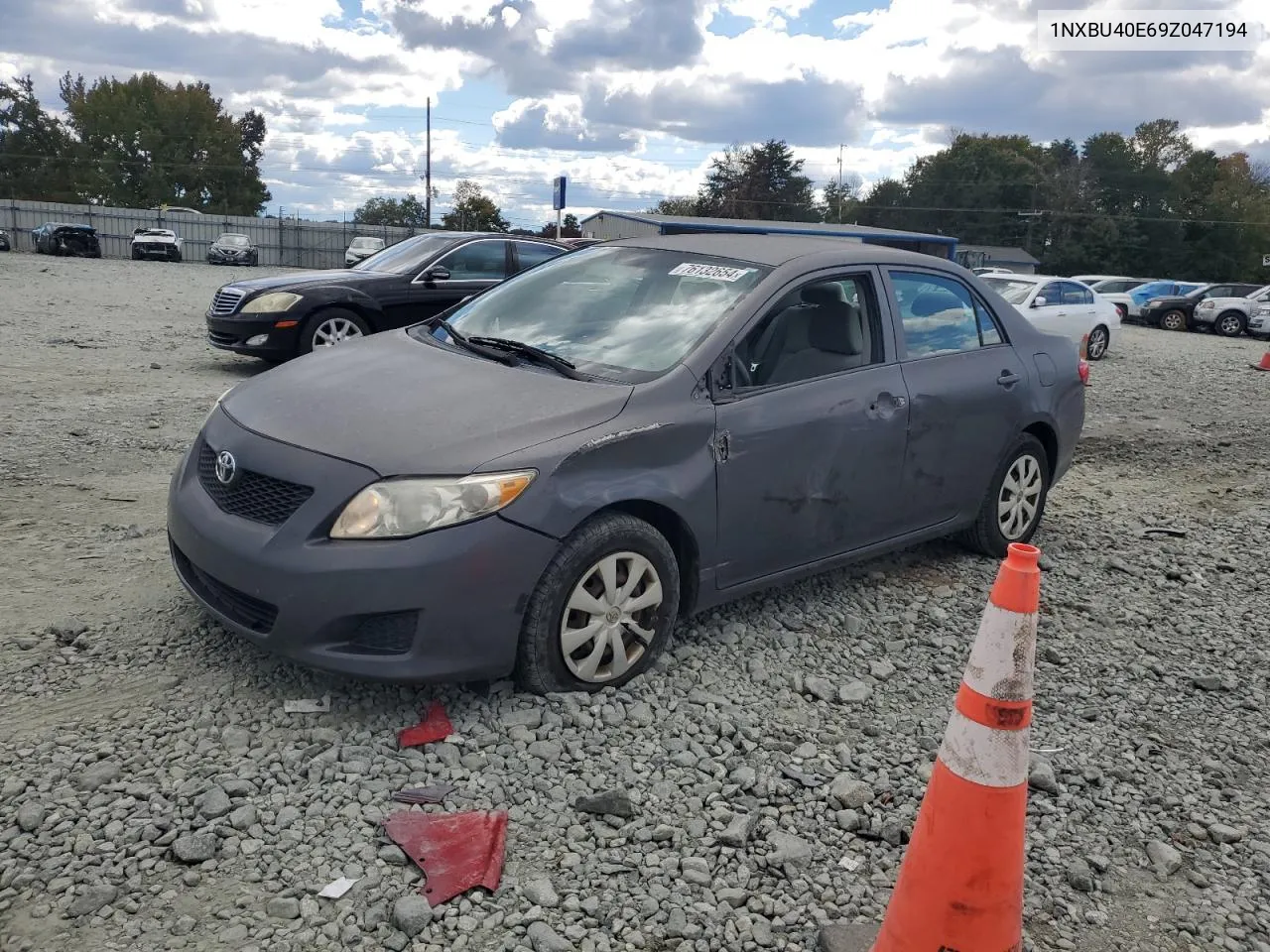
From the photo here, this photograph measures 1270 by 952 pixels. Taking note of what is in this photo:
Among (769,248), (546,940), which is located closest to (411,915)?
(546,940)

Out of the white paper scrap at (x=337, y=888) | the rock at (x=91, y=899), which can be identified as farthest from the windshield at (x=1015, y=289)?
the rock at (x=91, y=899)

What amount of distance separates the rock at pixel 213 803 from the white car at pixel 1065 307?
627 inches

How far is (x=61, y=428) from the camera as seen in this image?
7.35 metres

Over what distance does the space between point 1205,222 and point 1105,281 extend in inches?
2203

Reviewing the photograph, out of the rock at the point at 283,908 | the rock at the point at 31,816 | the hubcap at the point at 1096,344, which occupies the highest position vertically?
the hubcap at the point at 1096,344

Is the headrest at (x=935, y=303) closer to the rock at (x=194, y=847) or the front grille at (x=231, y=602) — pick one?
the front grille at (x=231, y=602)

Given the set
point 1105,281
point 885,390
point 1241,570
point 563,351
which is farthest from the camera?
point 1105,281

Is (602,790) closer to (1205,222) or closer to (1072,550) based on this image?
(1072,550)

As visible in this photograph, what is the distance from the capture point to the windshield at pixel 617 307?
4137 millimetres

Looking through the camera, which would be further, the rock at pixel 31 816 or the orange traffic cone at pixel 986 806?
the rock at pixel 31 816

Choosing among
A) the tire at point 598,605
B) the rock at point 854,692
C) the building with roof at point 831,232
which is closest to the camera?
the tire at point 598,605

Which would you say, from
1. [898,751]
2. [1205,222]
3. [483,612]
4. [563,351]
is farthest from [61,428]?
[1205,222]

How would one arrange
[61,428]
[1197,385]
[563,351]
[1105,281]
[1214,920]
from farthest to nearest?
[1105,281], [1197,385], [61,428], [563,351], [1214,920]

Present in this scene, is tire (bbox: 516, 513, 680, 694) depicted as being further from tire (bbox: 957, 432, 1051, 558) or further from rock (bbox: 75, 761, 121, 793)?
tire (bbox: 957, 432, 1051, 558)
